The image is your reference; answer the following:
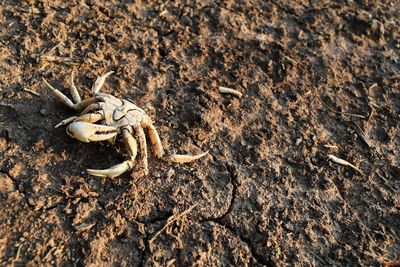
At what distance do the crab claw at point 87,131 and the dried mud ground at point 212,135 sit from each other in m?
0.20

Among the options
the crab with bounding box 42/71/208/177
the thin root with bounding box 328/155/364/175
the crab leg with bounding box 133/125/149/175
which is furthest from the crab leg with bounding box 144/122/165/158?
the thin root with bounding box 328/155/364/175

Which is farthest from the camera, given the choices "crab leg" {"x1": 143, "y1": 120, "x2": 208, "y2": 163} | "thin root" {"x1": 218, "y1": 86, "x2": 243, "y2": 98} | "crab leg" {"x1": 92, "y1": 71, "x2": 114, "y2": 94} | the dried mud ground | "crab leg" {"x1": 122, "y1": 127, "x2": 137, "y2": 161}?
"thin root" {"x1": 218, "y1": 86, "x2": 243, "y2": 98}

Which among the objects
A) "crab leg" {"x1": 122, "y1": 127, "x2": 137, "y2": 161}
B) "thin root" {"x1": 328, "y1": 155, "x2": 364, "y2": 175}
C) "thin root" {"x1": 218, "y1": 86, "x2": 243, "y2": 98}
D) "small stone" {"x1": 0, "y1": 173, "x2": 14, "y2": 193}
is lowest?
"thin root" {"x1": 328, "y1": 155, "x2": 364, "y2": 175}

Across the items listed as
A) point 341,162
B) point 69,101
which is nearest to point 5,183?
point 69,101

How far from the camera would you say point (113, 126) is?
3328mm

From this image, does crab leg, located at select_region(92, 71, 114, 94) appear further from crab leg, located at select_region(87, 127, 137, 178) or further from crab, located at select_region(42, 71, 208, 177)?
crab leg, located at select_region(87, 127, 137, 178)

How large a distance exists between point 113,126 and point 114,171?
0.37m

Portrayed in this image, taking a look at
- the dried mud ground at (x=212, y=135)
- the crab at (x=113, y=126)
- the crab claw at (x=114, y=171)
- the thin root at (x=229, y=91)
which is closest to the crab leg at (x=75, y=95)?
A: the crab at (x=113, y=126)

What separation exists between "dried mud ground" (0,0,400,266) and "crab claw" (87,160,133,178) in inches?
3.8

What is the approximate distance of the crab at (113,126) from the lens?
3186 millimetres

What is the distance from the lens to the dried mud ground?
304 cm

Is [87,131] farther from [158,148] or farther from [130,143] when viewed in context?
[158,148]

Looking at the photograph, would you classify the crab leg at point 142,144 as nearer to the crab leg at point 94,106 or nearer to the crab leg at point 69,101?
the crab leg at point 94,106

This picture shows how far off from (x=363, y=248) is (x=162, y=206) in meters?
1.54
